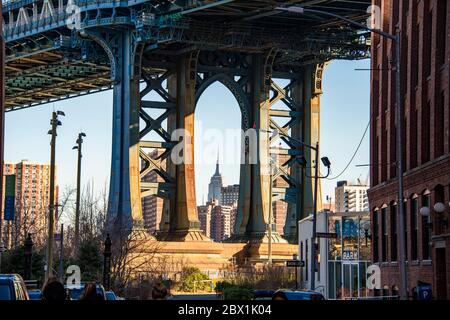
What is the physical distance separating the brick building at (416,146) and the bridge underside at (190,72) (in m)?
26.9

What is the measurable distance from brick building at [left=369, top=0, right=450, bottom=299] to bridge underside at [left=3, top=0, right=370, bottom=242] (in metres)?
26.9

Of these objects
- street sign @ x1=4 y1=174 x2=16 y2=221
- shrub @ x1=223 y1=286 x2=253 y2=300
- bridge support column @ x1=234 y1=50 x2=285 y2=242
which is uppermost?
bridge support column @ x1=234 y1=50 x2=285 y2=242

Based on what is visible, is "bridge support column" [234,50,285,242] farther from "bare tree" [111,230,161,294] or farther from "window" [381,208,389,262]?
"window" [381,208,389,262]

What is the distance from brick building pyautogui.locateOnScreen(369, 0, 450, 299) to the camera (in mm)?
39219

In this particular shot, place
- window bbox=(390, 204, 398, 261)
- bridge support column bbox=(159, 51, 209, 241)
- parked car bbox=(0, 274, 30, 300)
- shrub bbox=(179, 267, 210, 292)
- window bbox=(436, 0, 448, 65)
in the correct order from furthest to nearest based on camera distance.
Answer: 1. bridge support column bbox=(159, 51, 209, 241)
2. shrub bbox=(179, 267, 210, 292)
3. window bbox=(390, 204, 398, 261)
4. window bbox=(436, 0, 448, 65)
5. parked car bbox=(0, 274, 30, 300)

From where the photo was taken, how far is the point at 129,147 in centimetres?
8562

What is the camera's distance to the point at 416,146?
148ft

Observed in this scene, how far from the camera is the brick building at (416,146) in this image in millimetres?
39219

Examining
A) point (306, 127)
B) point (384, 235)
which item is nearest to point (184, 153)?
point (306, 127)

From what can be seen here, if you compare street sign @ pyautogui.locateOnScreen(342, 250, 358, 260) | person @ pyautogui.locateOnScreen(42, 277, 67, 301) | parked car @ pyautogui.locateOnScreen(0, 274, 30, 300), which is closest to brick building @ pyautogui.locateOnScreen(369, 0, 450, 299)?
street sign @ pyautogui.locateOnScreen(342, 250, 358, 260)

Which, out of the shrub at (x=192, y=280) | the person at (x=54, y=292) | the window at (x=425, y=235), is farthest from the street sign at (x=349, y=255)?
the person at (x=54, y=292)
